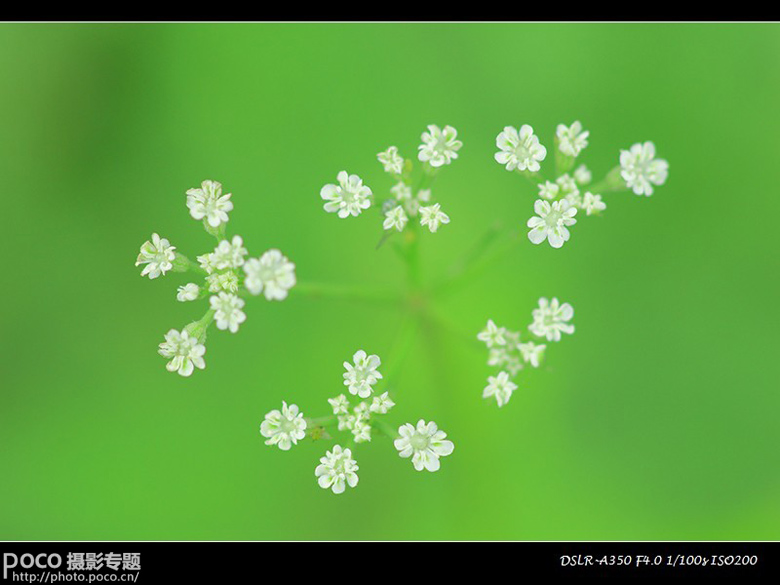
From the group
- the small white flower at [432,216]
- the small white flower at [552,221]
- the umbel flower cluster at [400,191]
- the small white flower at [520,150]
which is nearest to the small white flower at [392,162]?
the umbel flower cluster at [400,191]

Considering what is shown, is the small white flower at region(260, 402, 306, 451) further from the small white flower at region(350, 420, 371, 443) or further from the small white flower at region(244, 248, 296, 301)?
the small white flower at region(244, 248, 296, 301)

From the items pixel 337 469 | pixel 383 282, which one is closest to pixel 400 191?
pixel 337 469

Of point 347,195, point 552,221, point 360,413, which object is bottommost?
point 360,413

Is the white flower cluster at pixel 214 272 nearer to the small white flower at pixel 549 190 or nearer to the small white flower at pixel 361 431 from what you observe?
the small white flower at pixel 361 431

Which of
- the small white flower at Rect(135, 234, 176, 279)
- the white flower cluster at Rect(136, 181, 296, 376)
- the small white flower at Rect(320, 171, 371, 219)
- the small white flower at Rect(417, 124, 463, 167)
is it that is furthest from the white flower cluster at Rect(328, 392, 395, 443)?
the small white flower at Rect(417, 124, 463, 167)

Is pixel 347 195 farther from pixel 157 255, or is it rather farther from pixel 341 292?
pixel 157 255

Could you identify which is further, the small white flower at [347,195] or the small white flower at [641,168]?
the small white flower at [641,168]
